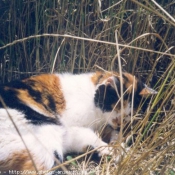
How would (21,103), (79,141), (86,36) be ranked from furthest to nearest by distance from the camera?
(86,36) < (79,141) < (21,103)

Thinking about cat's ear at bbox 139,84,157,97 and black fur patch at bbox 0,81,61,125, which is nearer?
black fur patch at bbox 0,81,61,125

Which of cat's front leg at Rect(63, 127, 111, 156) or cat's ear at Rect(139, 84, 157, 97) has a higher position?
cat's ear at Rect(139, 84, 157, 97)

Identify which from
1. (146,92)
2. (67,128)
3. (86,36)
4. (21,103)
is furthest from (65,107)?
(86,36)

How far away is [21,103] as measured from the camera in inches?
84.0

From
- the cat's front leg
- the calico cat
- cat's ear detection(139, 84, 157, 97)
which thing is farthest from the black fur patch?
cat's ear detection(139, 84, 157, 97)

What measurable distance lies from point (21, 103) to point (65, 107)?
0.30m

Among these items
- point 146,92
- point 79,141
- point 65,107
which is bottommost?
point 79,141

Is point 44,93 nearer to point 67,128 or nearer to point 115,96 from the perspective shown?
point 67,128

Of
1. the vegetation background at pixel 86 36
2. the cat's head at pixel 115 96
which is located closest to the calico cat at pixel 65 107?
the cat's head at pixel 115 96

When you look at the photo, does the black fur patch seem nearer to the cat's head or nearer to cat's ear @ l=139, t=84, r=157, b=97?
the cat's head

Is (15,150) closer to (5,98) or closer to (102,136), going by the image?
(5,98)

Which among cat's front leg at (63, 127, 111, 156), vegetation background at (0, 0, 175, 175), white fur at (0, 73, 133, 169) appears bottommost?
cat's front leg at (63, 127, 111, 156)

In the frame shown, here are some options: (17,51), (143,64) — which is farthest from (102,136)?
(17,51)

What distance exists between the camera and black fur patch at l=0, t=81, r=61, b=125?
6.87 ft
